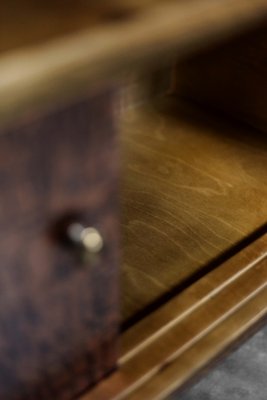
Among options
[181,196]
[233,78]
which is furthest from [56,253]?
[233,78]

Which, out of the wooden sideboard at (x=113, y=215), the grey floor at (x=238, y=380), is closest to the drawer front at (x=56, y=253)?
the wooden sideboard at (x=113, y=215)

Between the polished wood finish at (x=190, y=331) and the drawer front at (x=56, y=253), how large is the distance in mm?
39

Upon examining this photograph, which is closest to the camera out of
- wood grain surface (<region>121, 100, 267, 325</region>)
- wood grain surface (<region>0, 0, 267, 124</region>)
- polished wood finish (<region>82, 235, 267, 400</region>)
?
wood grain surface (<region>0, 0, 267, 124</region>)

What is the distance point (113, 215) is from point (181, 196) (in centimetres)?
30

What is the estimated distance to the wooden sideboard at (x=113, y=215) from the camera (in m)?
0.31

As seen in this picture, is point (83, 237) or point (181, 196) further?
point (181, 196)

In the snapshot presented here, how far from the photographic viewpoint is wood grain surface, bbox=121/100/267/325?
23.5 inches

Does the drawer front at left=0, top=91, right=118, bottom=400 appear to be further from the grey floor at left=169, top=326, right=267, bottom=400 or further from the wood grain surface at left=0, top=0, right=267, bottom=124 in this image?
the grey floor at left=169, top=326, right=267, bottom=400

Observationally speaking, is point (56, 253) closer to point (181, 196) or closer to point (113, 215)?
point (113, 215)

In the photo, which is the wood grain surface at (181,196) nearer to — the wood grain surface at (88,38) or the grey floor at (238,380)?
the grey floor at (238,380)

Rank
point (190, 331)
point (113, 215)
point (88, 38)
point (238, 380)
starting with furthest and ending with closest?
1. point (238, 380)
2. point (190, 331)
3. point (113, 215)
4. point (88, 38)

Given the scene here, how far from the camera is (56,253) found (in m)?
0.38

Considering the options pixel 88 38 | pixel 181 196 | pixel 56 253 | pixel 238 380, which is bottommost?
pixel 238 380

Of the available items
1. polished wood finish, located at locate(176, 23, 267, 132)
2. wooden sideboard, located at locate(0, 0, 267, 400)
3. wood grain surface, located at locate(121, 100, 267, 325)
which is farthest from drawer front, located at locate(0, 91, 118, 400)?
polished wood finish, located at locate(176, 23, 267, 132)
